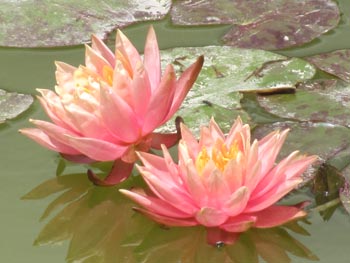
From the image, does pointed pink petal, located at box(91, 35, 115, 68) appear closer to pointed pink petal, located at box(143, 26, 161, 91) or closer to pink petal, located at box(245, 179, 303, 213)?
pointed pink petal, located at box(143, 26, 161, 91)

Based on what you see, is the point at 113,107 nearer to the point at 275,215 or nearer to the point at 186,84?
the point at 186,84

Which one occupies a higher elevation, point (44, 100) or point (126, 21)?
point (44, 100)

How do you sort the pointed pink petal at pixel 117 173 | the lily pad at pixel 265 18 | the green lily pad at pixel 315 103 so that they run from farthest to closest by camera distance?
the lily pad at pixel 265 18 → the green lily pad at pixel 315 103 → the pointed pink petal at pixel 117 173

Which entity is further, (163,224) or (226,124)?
(226,124)

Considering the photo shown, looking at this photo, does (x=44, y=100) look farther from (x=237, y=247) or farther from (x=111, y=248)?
(x=237, y=247)

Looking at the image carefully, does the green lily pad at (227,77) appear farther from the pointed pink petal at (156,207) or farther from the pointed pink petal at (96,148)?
the pointed pink petal at (156,207)

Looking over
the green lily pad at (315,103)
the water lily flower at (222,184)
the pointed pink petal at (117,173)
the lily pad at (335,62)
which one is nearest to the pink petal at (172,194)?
the water lily flower at (222,184)

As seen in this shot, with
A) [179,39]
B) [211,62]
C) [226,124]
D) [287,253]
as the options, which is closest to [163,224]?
[287,253]
